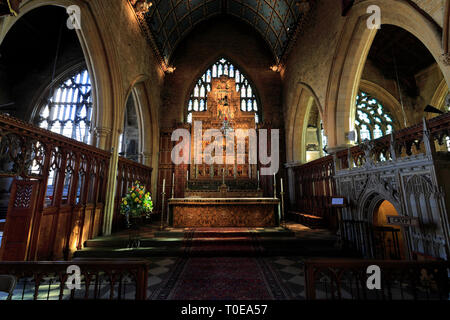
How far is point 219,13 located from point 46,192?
47.4 feet

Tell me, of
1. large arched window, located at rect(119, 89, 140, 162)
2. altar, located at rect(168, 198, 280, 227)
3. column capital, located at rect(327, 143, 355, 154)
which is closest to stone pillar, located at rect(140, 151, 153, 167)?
large arched window, located at rect(119, 89, 140, 162)

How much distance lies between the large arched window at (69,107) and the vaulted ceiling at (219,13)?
223 inches

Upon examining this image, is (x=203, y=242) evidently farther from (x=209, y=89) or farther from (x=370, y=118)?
(x=370, y=118)

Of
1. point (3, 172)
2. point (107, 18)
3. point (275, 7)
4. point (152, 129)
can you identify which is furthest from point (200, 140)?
point (275, 7)

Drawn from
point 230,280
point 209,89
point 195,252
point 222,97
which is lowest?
point 230,280

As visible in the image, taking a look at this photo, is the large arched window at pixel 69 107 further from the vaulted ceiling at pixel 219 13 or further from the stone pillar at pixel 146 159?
the vaulted ceiling at pixel 219 13

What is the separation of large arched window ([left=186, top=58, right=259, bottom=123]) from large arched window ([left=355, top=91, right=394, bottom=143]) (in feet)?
19.0

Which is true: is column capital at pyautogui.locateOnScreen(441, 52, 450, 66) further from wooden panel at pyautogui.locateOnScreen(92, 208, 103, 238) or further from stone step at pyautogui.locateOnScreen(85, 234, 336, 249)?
wooden panel at pyautogui.locateOnScreen(92, 208, 103, 238)

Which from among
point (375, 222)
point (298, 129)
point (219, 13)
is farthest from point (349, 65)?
point (219, 13)

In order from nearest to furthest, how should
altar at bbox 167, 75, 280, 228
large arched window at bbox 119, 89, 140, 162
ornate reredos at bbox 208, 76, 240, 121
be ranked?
1. altar at bbox 167, 75, 280, 228
2. ornate reredos at bbox 208, 76, 240, 121
3. large arched window at bbox 119, 89, 140, 162

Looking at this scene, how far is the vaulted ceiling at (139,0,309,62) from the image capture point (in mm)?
10087

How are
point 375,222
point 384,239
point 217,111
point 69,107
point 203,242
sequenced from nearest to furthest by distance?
1. point 384,239
2. point 375,222
3. point 203,242
4. point 217,111
5. point 69,107

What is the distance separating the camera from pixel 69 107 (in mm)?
12344
